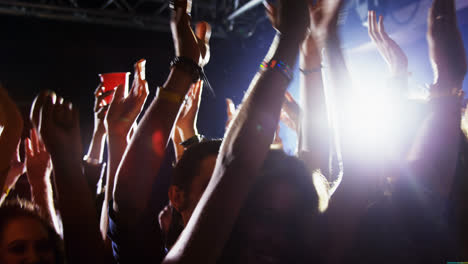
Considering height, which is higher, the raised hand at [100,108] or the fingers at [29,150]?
the raised hand at [100,108]

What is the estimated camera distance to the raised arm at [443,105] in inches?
40.3

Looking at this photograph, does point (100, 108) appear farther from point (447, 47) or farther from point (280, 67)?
point (447, 47)

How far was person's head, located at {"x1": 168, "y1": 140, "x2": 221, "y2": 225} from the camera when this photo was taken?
3.42 feet

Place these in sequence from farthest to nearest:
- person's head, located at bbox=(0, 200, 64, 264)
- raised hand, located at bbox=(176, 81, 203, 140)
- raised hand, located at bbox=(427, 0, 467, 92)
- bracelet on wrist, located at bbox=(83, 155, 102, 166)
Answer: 1. raised hand, located at bbox=(176, 81, 203, 140)
2. bracelet on wrist, located at bbox=(83, 155, 102, 166)
3. person's head, located at bbox=(0, 200, 64, 264)
4. raised hand, located at bbox=(427, 0, 467, 92)

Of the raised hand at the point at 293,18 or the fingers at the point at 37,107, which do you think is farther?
the fingers at the point at 37,107

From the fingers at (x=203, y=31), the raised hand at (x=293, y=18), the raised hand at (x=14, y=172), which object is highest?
the fingers at (x=203, y=31)

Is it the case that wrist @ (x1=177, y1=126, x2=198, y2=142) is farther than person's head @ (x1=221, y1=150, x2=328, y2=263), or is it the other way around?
wrist @ (x1=177, y1=126, x2=198, y2=142)

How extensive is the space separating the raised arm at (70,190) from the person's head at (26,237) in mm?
547

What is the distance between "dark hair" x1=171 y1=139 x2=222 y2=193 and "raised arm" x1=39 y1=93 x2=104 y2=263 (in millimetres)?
337

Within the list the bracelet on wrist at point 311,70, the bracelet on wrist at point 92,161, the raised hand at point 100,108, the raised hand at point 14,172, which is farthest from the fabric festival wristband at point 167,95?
the raised hand at point 14,172

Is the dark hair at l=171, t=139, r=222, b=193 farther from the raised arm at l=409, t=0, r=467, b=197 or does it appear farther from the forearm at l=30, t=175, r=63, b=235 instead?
the raised arm at l=409, t=0, r=467, b=197

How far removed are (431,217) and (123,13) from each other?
4.54 m

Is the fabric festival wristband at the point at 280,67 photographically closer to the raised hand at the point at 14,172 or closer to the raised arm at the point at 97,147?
the raised arm at the point at 97,147

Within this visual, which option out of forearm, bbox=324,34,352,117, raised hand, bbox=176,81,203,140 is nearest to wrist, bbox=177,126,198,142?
raised hand, bbox=176,81,203,140
